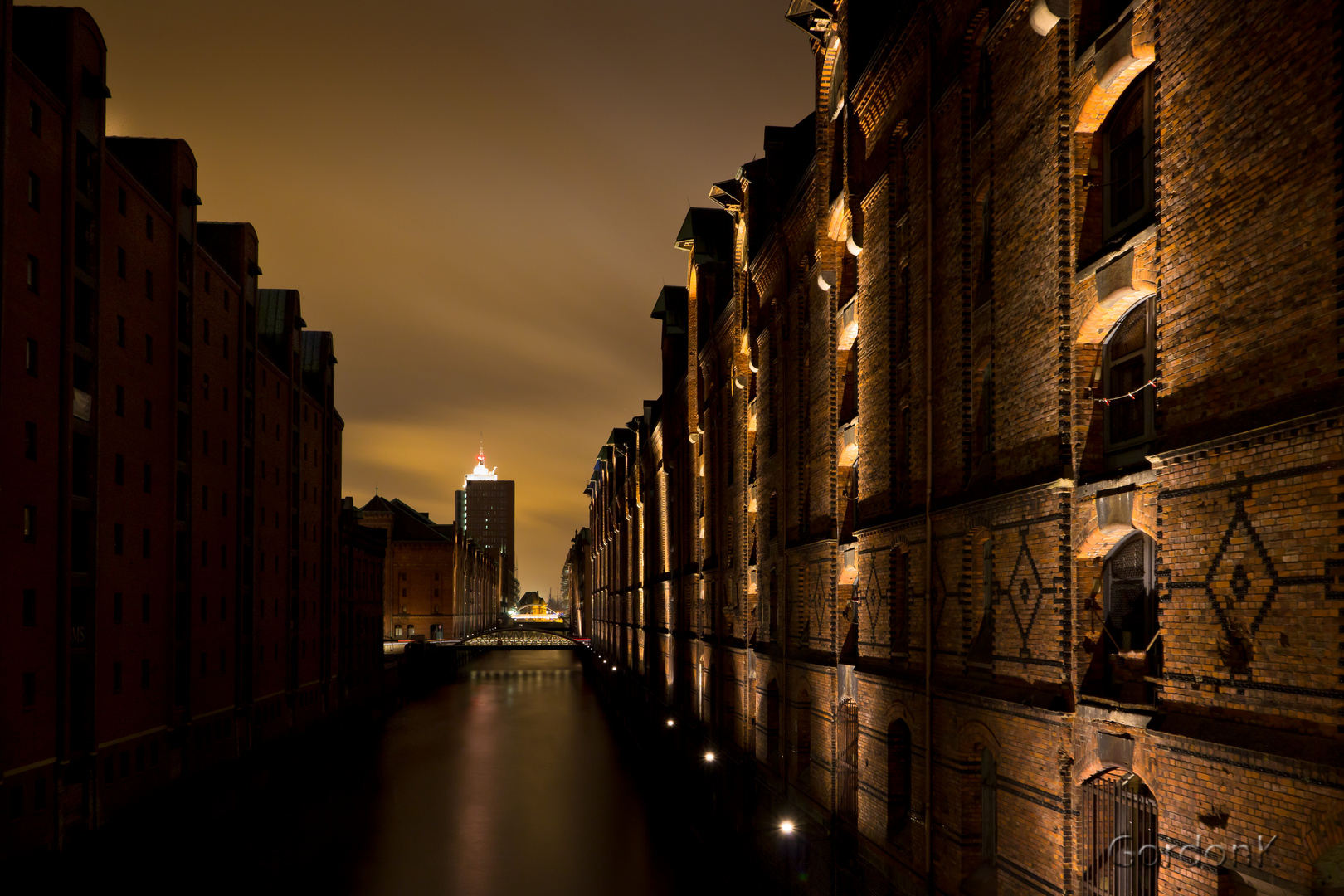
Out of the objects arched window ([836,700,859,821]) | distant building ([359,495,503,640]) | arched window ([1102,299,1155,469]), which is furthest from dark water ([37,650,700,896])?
distant building ([359,495,503,640])

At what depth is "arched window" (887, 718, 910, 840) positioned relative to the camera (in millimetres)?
15492

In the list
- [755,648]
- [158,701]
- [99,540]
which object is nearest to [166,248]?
[99,540]

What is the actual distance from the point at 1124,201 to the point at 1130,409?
80.5 inches

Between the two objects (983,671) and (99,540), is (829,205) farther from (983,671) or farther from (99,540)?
(99,540)

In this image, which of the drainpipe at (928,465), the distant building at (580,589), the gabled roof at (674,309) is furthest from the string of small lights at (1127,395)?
the distant building at (580,589)

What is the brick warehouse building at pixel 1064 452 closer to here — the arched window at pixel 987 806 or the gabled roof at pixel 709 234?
the arched window at pixel 987 806

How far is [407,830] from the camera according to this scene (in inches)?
1194

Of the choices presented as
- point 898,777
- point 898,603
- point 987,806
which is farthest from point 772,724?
point 987,806

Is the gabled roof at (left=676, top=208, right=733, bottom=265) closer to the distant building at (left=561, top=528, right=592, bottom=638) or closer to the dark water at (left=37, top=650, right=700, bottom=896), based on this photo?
the dark water at (left=37, top=650, right=700, bottom=896)

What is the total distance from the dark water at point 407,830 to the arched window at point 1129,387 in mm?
17113

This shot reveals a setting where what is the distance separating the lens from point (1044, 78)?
1098cm

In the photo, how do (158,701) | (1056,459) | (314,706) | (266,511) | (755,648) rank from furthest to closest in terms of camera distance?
(314,706), (266,511), (158,701), (755,648), (1056,459)

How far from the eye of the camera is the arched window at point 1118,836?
912cm

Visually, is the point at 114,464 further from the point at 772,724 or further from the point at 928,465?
the point at 928,465
